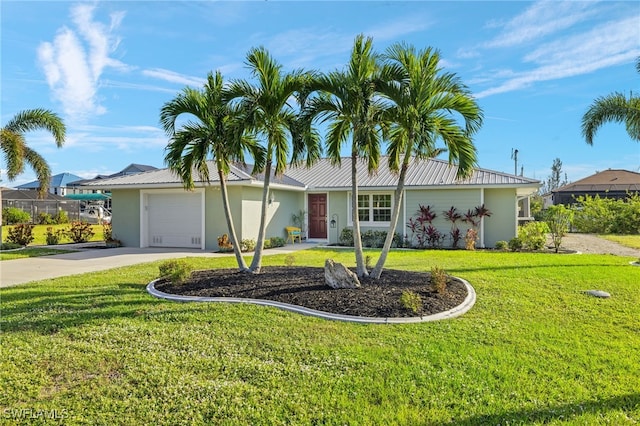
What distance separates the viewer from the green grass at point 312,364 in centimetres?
329

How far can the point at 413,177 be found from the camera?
58.5ft

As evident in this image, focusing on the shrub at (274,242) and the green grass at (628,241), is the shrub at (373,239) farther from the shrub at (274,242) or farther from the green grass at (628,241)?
the green grass at (628,241)

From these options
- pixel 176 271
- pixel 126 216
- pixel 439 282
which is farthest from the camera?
pixel 126 216

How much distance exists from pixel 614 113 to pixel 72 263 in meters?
17.6

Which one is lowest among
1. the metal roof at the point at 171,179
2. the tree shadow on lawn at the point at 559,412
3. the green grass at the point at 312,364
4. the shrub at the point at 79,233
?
the tree shadow on lawn at the point at 559,412

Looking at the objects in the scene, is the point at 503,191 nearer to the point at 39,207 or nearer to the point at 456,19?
the point at 456,19

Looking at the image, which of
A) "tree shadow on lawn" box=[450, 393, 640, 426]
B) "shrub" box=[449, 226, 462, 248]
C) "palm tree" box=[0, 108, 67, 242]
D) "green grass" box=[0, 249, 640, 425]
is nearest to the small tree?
"shrub" box=[449, 226, 462, 248]

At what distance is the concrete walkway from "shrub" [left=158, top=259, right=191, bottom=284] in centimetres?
343

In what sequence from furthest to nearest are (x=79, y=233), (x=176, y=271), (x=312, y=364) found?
(x=79, y=233) < (x=176, y=271) < (x=312, y=364)

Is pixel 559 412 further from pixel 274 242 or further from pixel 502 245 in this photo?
pixel 274 242

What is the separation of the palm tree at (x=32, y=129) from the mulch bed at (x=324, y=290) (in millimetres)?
11469

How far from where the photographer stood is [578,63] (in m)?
13.4

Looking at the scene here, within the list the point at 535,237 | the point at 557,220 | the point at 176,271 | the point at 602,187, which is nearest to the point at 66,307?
the point at 176,271

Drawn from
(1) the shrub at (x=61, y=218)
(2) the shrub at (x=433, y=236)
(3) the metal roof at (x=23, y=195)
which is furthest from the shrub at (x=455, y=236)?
(3) the metal roof at (x=23, y=195)
